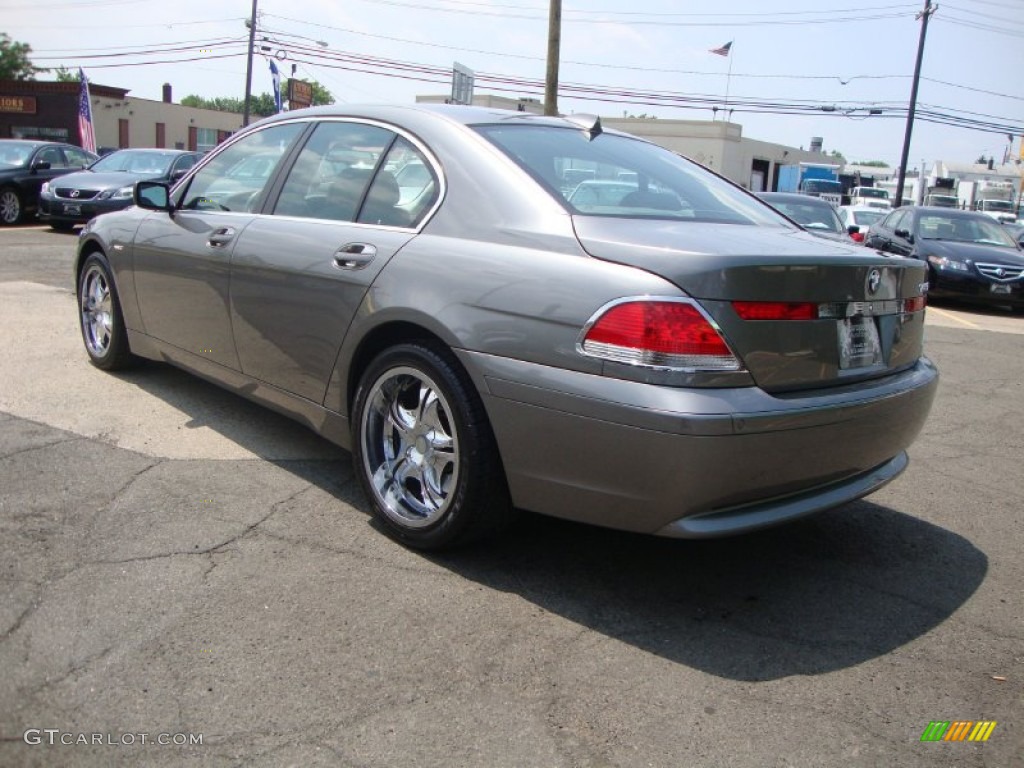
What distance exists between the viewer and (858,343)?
10.1ft

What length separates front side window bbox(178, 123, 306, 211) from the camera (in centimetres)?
427

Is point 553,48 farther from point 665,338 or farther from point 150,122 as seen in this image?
point 150,122

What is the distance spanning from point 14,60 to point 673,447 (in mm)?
76049

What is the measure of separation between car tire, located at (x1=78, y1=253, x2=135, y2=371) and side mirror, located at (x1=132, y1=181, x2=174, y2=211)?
67cm

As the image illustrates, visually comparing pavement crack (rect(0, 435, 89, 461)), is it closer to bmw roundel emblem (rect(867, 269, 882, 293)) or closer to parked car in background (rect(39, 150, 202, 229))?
bmw roundel emblem (rect(867, 269, 882, 293))

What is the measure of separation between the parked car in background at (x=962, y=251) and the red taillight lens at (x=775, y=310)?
10.0 meters

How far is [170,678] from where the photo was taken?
2516 mm

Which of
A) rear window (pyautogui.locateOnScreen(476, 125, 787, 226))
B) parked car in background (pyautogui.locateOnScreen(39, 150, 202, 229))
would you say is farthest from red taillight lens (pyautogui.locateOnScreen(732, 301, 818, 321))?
parked car in background (pyautogui.locateOnScreen(39, 150, 202, 229))

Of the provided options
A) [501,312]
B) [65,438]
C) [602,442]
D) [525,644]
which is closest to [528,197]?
[501,312]

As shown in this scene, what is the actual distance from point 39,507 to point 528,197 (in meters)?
2.27

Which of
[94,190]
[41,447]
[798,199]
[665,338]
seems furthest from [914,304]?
[94,190]

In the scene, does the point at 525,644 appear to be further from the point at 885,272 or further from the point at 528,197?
the point at 885,272

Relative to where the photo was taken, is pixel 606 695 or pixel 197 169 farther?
pixel 197 169

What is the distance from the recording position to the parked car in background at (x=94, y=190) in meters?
14.6
